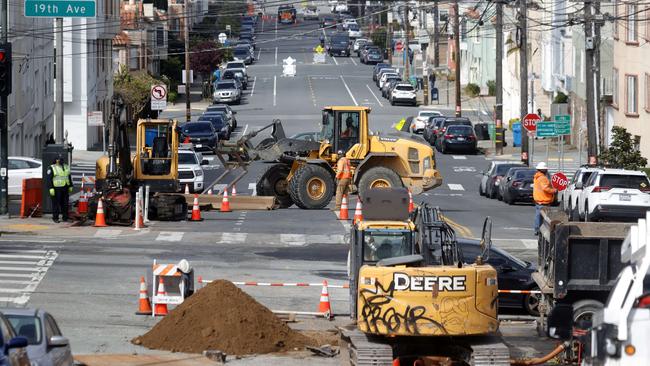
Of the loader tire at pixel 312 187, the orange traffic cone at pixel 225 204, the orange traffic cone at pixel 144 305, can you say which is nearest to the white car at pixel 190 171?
the orange traffic cone at pixel 225 204

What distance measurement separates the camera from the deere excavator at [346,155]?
126 ft

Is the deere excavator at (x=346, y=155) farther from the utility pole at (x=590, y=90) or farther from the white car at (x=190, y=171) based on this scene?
the white car at (x=190, y=171)

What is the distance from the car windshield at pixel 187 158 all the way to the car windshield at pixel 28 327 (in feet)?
114

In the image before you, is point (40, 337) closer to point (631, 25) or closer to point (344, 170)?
point (344, 170)

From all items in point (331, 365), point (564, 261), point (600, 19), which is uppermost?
point (600, 19)

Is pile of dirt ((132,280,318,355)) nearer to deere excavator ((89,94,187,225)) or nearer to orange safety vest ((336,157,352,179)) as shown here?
deere excavator ((89,94,187,225))

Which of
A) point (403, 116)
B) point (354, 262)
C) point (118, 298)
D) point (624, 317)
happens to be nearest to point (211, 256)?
point (118, 298)

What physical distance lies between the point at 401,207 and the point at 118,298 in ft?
24.6

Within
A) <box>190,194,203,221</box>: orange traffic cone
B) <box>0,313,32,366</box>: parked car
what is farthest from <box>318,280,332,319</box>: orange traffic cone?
<box>190,194,203,221</box>: orange traffic cone

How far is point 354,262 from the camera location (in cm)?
1827

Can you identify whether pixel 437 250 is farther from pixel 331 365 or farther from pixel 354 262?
pixel 331 365

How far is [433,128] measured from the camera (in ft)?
236

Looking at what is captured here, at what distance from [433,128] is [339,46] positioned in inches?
2311

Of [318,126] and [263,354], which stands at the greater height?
[318,126]
